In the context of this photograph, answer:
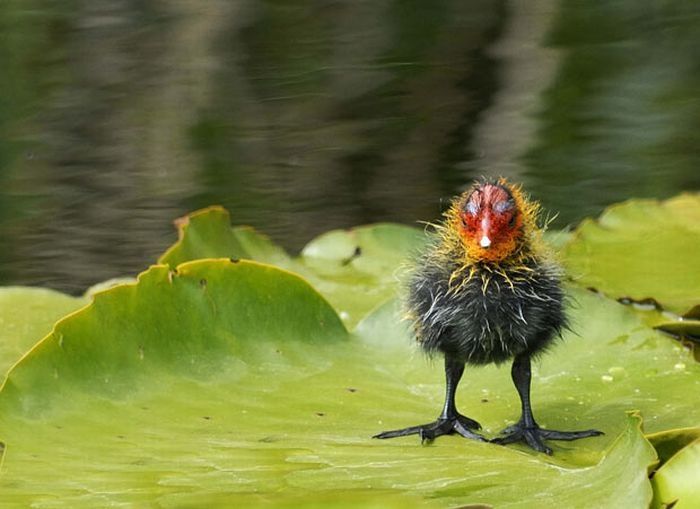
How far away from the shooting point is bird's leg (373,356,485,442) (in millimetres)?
2111

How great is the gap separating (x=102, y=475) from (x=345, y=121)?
312 cm

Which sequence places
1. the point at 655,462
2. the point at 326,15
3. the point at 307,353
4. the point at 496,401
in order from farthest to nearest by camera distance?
the point at 326,15 → the point at 307,353 → the point at 496,401 → the point at 655,462

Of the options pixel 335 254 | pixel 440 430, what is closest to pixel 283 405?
pixel 440 430

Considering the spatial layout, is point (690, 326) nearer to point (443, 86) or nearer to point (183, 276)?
point (183, 276)

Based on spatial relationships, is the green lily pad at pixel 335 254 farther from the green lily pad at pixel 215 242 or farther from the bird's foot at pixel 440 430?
the bird's foot at pixel 440 430

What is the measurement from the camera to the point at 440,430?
2.12 meters

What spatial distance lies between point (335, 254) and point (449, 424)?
1276 millimetres

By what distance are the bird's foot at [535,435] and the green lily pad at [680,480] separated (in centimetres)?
34

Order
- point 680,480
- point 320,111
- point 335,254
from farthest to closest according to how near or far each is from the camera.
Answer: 1. point 320,111
2. point 335,254
3. point 680,480

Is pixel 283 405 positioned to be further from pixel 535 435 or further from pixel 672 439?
pixel 672 439

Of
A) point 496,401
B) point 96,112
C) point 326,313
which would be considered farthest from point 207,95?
point 496,401

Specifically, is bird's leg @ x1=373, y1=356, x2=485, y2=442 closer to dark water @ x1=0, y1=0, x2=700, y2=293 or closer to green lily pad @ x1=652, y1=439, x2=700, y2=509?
green lily pad @ x1=652, y1=439, x2=700, y2=509

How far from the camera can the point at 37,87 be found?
202 inches

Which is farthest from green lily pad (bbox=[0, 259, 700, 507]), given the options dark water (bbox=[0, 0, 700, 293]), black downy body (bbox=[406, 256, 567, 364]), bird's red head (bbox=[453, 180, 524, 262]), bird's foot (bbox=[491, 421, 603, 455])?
dark water (bbox=[0, 0, 700, 293])
